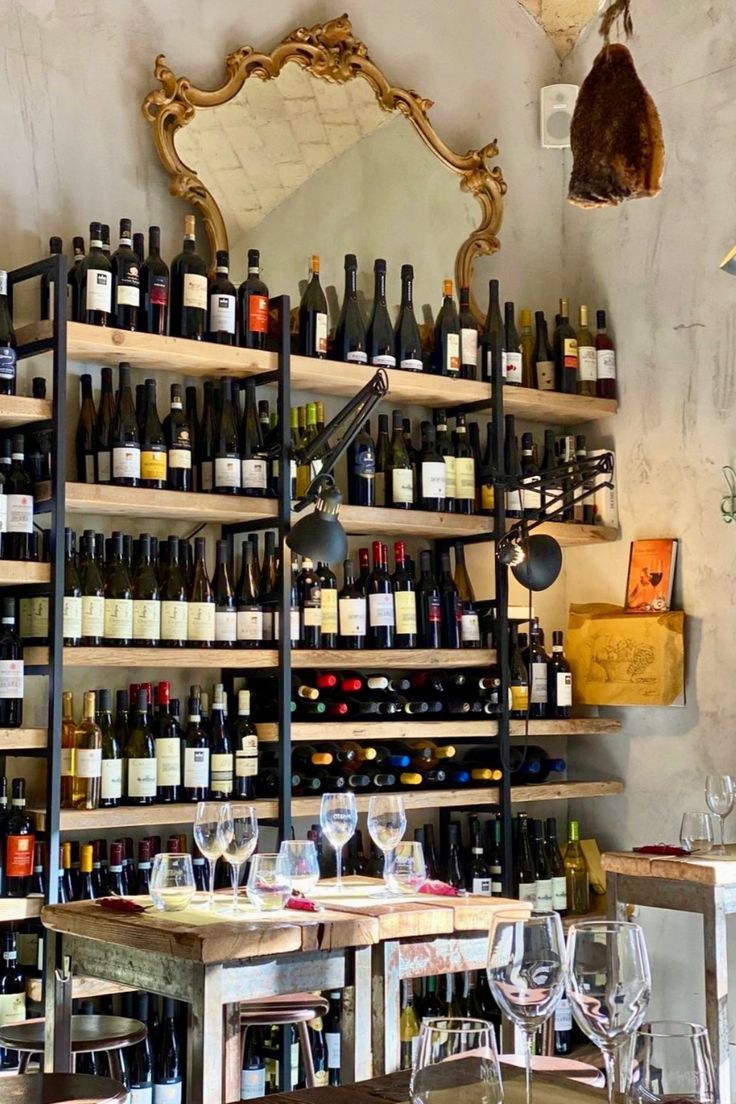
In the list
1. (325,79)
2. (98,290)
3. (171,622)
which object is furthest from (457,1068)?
(325,79)

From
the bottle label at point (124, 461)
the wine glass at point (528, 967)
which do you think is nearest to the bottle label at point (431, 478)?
the bottle label at point (124, 461)

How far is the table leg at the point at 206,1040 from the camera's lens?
2.62 m

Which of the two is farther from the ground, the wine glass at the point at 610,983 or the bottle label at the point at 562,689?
the bottle label at the point at 562,689

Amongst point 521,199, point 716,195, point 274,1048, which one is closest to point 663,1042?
point 274,1048

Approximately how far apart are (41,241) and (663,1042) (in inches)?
136

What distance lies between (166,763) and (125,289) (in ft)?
4.45

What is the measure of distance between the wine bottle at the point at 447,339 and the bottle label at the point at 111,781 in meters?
1.74

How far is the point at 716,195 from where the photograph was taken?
484 cm

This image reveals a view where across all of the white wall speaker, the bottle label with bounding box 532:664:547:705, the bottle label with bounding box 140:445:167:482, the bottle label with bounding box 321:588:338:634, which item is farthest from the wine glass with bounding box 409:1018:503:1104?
the white wall speaker

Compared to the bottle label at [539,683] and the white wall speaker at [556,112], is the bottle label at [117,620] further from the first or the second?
the white wall speaker at [556,112]

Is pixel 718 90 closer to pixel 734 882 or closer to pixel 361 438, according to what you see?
pixel 361 438

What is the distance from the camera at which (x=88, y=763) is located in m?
3.85

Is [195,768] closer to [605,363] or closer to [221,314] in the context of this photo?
[221,314]

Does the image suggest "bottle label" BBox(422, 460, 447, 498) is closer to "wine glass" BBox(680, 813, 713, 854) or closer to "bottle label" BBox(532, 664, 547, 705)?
"bottle label" BBox(532, 664, 547, 705)
